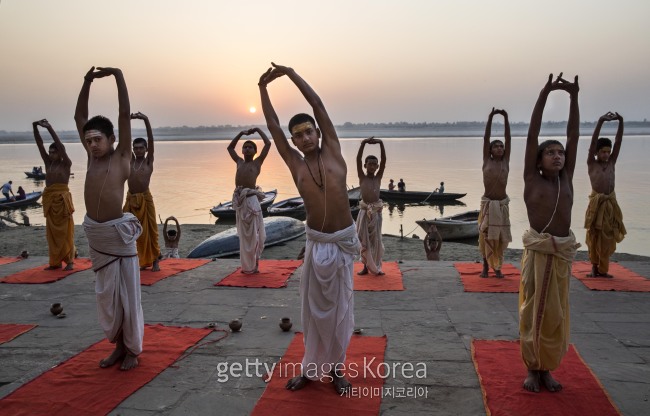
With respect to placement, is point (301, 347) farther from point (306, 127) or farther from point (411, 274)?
point (411, 274)

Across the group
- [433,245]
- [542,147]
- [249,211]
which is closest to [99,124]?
[542,147]

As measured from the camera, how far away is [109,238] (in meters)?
4.44

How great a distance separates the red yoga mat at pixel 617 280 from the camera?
7102 millimetres

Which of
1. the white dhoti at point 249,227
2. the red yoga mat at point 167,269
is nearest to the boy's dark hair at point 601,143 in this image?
the white dhoti at point 249,227

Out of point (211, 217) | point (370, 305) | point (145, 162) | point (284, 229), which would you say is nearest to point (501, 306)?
point (370, 305)

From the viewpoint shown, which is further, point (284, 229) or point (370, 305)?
point (284, 229)

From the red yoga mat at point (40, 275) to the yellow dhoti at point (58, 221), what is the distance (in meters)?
0.22

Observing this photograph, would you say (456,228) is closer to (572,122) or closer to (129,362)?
(572,122)

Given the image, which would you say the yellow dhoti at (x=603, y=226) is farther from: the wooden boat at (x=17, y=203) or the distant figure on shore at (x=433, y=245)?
the wooden boat at (x=17, y=203)

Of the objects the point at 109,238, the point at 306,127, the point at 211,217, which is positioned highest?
the point at 306,127

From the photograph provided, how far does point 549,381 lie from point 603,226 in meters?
4.67

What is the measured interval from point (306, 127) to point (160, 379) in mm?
2487

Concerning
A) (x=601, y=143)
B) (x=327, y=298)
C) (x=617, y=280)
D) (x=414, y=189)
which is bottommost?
(x=414, y=189)

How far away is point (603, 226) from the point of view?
25.2ft
